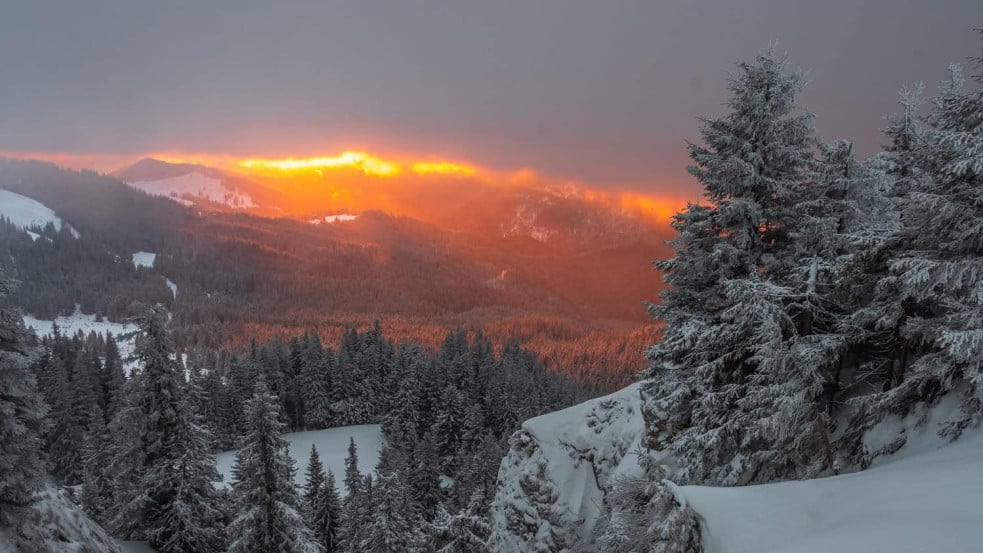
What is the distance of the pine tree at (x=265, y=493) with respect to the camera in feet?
59.1

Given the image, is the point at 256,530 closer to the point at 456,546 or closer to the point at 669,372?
the point at 456,546

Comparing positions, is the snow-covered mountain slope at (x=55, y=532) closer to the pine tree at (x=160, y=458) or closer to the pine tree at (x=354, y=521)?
the pine tree at (x=160, y=458)

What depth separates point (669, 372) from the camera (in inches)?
610

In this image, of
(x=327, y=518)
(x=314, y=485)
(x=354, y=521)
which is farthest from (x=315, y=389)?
(x=354, y=521)

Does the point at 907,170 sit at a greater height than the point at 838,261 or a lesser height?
greater

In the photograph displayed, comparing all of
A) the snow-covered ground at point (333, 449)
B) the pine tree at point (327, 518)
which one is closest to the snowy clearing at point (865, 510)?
the pine tree at point (327, 518)

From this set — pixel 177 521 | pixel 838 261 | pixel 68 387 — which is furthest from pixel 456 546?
pixel 68 387

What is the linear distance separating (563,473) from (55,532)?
1937cm

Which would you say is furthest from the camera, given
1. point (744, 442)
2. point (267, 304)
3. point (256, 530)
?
point (267, 304)

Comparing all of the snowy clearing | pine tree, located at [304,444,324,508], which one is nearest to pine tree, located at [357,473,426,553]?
pine tree, located at [304,444,324,508]

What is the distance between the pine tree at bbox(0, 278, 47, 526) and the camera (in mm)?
13531

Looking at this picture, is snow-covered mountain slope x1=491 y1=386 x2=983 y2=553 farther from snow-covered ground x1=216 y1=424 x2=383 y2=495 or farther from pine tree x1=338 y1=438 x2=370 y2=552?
snow-covered ground x1=216 y1=424 x2=383 y2=495

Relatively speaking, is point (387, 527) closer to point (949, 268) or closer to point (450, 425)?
point (949, 268)

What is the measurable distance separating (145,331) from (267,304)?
188608mm
